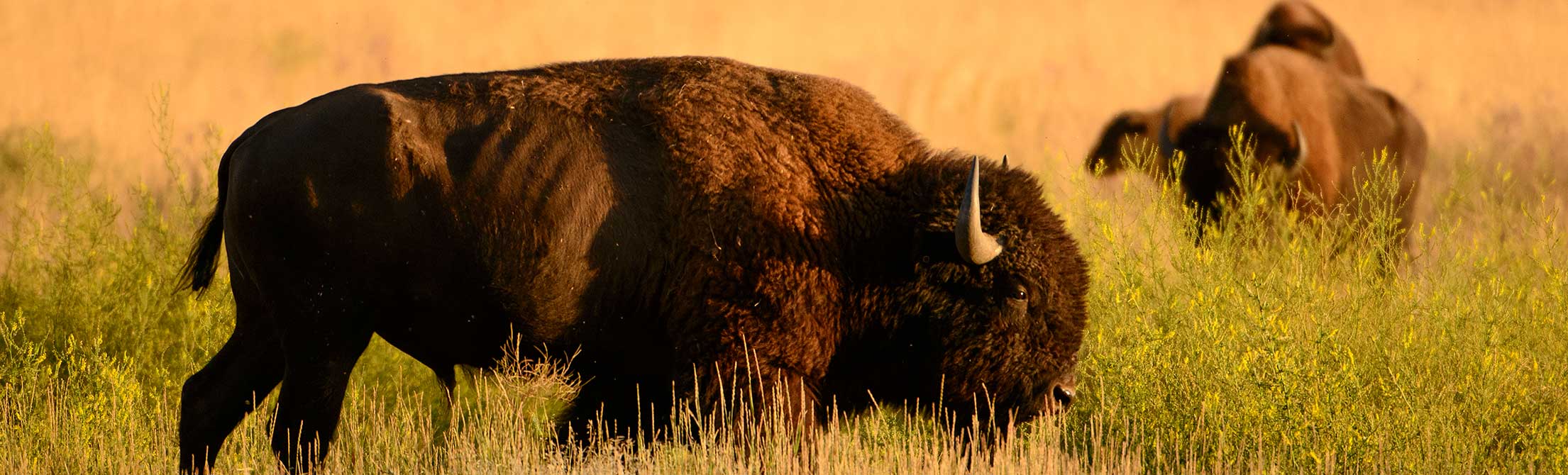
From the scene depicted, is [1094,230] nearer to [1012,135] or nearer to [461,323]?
[461,323]

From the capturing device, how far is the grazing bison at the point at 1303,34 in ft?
46.5

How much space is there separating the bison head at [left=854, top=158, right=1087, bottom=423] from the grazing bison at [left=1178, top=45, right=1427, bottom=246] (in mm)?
5707

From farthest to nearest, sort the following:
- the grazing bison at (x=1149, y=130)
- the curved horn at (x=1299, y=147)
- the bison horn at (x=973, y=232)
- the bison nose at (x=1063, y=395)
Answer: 1. the grazing bison at (x=1149, y=130)
2. the curved horn at (x=1299, y=147)
3. the bison nose at (x=1063, y=395)
4. the bison horn at (x=973, y=232)

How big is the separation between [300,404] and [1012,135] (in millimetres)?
18715

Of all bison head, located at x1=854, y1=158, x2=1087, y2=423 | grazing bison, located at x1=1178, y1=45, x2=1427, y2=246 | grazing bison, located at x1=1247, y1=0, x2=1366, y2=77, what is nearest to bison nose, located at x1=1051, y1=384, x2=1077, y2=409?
bison head, located at x1=854, y1=158, x2=1087, y2=423

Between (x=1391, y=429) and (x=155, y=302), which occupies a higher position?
(x=155, y=302)

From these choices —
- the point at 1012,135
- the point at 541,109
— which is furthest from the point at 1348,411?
the point at 1012,135

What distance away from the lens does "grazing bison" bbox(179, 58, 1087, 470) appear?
5301 mm

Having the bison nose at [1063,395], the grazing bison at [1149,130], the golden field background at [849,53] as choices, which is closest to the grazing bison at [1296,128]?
the grazing bison at [1149,130]

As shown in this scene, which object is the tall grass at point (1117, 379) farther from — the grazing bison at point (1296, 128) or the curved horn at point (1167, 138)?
the curved horn at point (1167, 138)

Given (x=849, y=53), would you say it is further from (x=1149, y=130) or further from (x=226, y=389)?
(x=226, y=389)

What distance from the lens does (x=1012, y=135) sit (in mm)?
23391

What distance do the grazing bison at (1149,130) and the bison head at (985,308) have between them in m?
6.47

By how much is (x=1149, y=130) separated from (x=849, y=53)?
14436 millimetres
